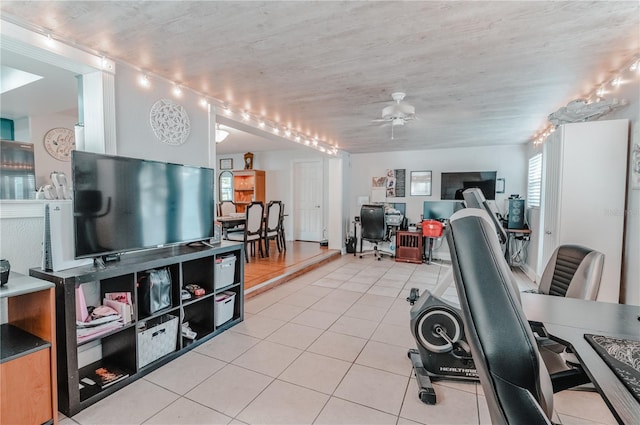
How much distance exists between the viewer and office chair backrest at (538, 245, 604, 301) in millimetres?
1802

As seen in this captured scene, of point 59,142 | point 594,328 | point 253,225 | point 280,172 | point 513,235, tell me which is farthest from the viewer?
point 280,172

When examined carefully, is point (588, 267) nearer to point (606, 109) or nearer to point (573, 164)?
point (573, 164)

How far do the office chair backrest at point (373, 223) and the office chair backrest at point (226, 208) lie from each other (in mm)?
3340

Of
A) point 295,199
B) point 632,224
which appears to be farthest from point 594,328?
point 295,199

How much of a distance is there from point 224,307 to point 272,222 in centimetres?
334

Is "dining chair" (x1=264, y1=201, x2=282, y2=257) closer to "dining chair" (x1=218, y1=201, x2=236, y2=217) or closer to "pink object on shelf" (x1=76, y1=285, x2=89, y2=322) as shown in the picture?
"dining chair" (x1=218, y1=201, x2=236, y2=217)

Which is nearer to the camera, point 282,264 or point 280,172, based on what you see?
point 282,264

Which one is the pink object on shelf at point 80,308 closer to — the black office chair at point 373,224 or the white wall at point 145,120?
the white wall at point 145,120

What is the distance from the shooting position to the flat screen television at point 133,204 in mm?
1936

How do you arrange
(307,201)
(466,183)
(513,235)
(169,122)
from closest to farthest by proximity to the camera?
1. (169,122)
2. (513,235)
3. (466,183)
4. (307,201)

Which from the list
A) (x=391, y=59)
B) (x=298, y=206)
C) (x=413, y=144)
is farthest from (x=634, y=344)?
(x=298, y=206)

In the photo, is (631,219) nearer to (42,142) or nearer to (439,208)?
(439,208)

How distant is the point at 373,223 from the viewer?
6.17 meters

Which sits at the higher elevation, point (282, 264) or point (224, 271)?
point (224, 271)
